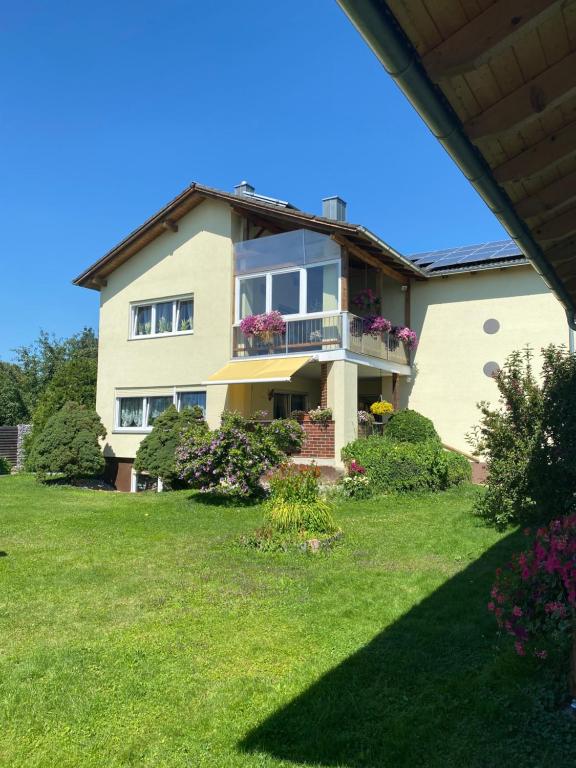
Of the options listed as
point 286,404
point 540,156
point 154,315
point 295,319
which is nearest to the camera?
point 540,156

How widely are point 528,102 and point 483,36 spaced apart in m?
0.66

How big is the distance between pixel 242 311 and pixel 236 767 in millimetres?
17669

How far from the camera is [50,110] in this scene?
624 inches

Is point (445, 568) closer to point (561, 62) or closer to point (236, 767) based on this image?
point (236, 767)

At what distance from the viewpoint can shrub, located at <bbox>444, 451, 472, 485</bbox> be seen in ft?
48.0

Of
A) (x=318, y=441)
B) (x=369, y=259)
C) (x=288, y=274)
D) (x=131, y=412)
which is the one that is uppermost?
(x=369, y=259)

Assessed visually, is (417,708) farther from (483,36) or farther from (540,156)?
(483,36)

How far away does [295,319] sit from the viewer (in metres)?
18.9

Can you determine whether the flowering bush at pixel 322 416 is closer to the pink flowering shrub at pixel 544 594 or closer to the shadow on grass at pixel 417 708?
the shadow on grass at pixel 417 708

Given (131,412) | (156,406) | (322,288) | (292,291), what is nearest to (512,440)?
(322,288)

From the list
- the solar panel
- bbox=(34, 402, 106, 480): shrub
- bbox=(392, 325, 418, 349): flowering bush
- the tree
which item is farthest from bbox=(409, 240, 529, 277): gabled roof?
the tree

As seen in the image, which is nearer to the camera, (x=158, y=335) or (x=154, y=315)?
(x=158, y=335)

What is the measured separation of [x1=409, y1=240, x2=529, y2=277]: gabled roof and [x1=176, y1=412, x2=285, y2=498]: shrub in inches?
405

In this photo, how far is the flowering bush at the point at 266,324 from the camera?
744 inches
